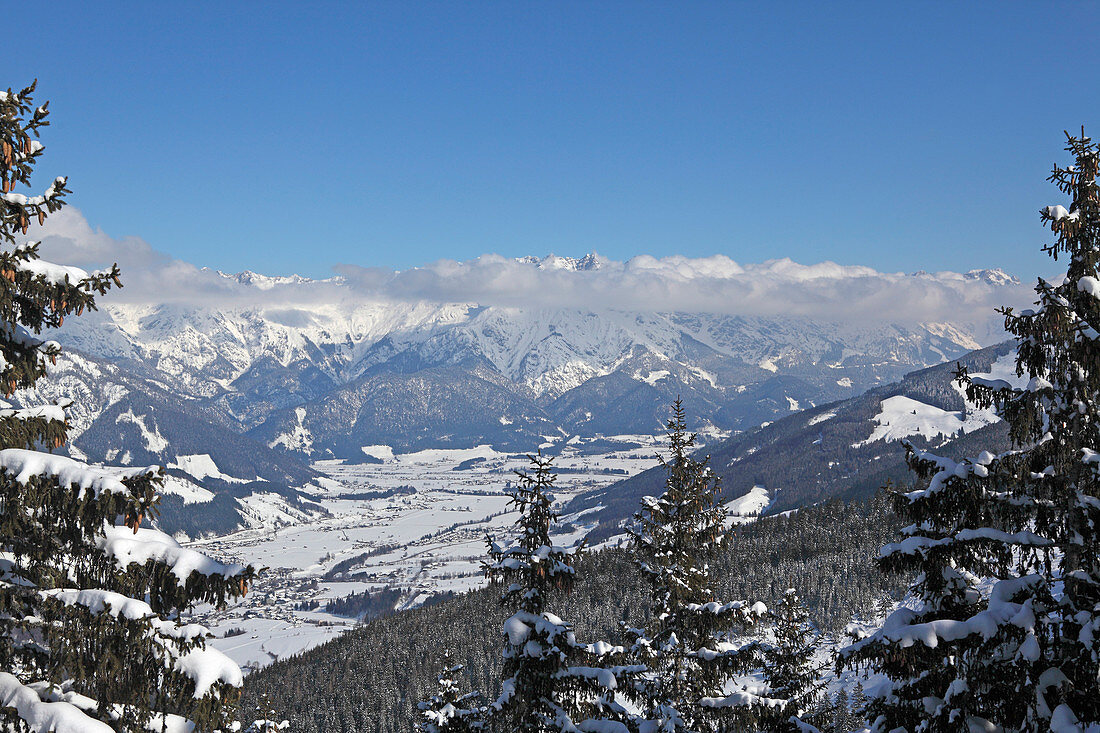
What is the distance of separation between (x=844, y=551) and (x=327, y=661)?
140m

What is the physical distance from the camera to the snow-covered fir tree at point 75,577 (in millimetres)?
10023

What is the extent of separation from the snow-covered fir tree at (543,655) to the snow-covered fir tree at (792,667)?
771 centimetres

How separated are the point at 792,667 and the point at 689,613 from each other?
778 centimetres

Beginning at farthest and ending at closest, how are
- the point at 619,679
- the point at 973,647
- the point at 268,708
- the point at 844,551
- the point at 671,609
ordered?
1. the point at 844,551
2. the point at 268,708
3. the point at 671,609
4. the point at 619,679
5. the point at 973,647

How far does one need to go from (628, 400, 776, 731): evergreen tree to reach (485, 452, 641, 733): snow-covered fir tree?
7.80 ft

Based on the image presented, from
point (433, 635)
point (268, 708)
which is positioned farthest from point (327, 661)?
point (268, 708)

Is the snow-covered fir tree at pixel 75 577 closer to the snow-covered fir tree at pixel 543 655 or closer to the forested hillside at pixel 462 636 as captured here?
the snow-covered fir tree at pixel 543 655

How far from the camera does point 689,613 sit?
20.7m

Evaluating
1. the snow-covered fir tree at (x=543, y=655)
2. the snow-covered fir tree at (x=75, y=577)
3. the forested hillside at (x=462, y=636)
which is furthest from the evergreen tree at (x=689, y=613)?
the forested hillside at (x=462, y=636)

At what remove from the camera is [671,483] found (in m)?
22.2

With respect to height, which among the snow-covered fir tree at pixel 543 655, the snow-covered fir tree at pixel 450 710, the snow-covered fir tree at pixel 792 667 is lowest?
the snow-covered fir tree at pixel 450 710

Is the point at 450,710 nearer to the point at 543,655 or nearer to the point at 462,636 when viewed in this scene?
the point at 543,655

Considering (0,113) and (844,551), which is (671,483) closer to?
(0,113)

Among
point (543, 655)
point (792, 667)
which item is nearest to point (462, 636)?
point (792, 667)
